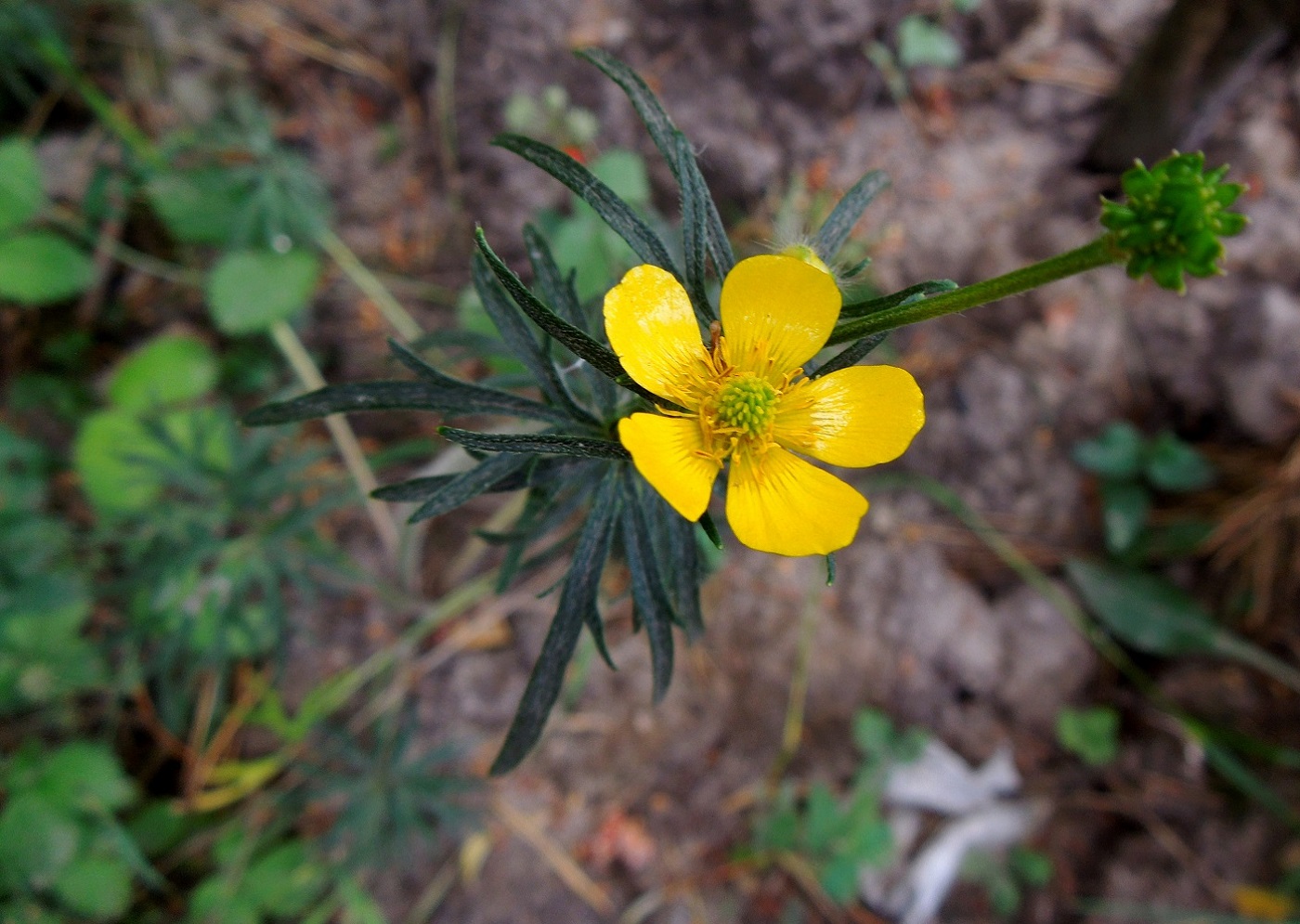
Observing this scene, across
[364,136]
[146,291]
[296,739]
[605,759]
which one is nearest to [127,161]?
[146,291]

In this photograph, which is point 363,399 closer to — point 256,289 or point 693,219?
point 693,219

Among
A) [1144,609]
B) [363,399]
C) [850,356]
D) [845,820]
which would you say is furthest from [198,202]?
[1144,609]

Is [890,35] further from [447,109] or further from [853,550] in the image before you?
[853,550]

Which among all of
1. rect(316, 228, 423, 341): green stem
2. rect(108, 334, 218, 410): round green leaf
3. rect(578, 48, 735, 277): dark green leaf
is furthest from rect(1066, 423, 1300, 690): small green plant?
rect(108, 334, 218, 410): round green leaf

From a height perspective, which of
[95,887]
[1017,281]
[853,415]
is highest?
[1017,281]

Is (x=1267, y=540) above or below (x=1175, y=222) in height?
below

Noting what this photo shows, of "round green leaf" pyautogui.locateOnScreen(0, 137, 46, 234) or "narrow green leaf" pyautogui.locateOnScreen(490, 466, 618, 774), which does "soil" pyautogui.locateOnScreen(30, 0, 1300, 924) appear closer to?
"round green leaf" pyautogui.locateOnScreen(0, 137, 46, 234)
